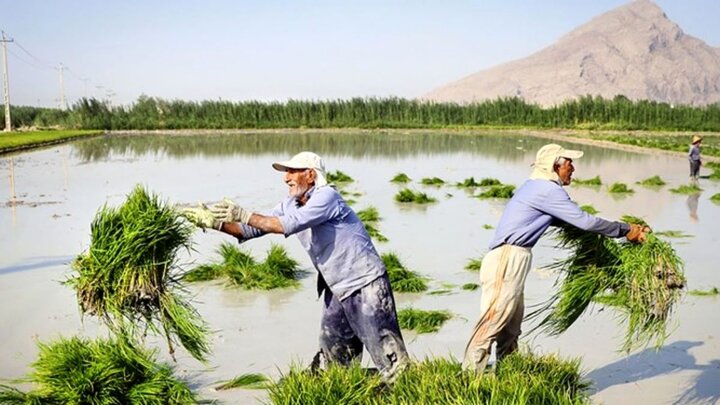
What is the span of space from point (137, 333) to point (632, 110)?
3967 cm

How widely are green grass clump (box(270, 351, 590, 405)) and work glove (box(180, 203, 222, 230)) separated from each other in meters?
0.77

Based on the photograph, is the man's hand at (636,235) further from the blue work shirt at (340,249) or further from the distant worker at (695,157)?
the distant worker at (695,157)

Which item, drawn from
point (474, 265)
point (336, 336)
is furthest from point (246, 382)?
point (474, 265)

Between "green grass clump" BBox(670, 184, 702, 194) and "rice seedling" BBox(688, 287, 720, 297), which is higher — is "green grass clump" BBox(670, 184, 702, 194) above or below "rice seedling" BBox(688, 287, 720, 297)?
below

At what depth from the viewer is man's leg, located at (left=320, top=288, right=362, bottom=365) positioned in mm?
3844

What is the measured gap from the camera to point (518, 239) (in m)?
3.88

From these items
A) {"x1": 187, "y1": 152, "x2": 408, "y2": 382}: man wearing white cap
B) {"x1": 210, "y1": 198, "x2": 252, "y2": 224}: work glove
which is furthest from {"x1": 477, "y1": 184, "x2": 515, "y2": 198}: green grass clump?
{"x1": 210, "y1": 198, "x2": 252, "y2": 224}: work glove

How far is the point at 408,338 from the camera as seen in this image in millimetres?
5344

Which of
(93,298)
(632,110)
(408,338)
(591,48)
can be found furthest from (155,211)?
(591,48)

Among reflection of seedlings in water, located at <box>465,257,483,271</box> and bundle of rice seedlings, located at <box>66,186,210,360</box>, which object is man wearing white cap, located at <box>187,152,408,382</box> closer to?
bundle of rice seedlings, located at <box>66,186,210,360</box>

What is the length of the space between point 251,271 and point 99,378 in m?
3.22

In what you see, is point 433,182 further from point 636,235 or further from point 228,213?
point 228,213

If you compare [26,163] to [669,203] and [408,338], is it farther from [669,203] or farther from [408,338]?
[408,338]

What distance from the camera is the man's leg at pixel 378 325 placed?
3650 mm
